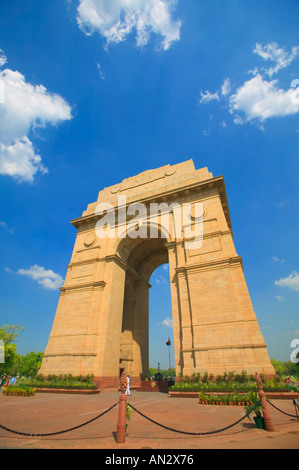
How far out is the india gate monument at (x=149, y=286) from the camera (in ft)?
44.6

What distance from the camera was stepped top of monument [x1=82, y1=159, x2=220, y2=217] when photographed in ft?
69.5

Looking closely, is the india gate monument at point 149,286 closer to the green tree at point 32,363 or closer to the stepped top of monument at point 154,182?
the stepped top of monument at point 154,182

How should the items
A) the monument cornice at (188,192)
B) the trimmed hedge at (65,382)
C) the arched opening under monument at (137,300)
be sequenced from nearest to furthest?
the trimmed hedge at (65,382) < the monument cornice at (188,192) < the arched opening under monument at (137,300)

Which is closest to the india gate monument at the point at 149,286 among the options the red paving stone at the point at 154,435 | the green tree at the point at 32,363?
the red paving stone at the point at 154,435

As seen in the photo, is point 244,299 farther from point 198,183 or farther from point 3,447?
point 3,447

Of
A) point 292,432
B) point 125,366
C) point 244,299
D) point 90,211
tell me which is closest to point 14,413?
point 292,432

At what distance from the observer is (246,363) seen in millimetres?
12250

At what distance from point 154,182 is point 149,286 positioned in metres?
12.3

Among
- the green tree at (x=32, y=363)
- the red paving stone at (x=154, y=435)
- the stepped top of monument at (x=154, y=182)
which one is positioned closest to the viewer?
the red paving stone at (x=154, y=435)

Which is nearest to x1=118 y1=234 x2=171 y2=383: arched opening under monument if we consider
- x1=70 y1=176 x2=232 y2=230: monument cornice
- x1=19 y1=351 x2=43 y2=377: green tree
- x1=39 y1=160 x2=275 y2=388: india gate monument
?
x1=39 y1=160 x2=275 y2=388: india gate monument

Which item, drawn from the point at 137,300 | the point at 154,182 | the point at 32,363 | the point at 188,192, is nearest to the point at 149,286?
the point at 137,300

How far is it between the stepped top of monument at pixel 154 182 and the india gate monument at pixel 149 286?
125 millimetres

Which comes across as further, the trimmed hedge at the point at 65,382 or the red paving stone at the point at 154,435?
the trimmed hedge at the point at 65,382

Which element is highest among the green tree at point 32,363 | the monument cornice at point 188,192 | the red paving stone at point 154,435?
the monument cornice at point 188,192
